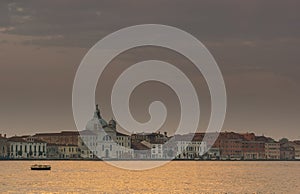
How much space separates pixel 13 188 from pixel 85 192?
760cm

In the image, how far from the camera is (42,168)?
13800 cm

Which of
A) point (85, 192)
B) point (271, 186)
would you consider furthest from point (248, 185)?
point (85, 192)

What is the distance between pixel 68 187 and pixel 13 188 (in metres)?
6.52

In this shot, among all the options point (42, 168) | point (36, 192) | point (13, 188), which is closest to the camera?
point (36, 192)

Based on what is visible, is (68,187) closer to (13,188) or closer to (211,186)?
(13,188)

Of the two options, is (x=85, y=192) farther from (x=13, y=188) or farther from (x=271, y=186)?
(x=271, y=186)

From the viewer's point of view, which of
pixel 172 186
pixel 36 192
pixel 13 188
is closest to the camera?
pixel 36 192

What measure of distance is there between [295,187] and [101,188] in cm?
2184

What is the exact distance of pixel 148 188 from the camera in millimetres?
80688

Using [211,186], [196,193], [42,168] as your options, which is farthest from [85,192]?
[42,168]

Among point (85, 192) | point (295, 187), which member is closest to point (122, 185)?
point (85, 192)

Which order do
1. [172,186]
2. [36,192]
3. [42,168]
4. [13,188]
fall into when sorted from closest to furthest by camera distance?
[36,192], [13,188], [172,186], [42,168]

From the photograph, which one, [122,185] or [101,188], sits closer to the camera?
[101,188]

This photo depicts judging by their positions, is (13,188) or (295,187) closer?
(13,188)
